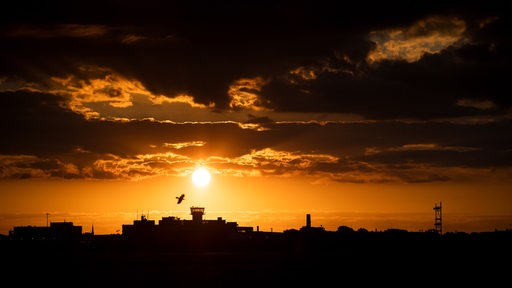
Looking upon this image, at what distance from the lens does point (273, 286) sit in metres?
93.1

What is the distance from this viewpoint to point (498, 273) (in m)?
111

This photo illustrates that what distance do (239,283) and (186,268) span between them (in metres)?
31.2

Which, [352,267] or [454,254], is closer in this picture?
[352,267]

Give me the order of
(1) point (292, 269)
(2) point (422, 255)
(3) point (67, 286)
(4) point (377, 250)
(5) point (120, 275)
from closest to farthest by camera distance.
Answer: (3) point (67, 286) < (5) point (120, 275) < (1) point (292, 269) < (2) point (422, 255) < (4) point (377, 250)

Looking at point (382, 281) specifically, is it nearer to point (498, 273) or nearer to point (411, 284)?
point (411, 284)

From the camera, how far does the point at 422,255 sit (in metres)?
165

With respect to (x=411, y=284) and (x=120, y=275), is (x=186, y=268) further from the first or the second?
(x=411, y=284)

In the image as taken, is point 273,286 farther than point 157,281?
No

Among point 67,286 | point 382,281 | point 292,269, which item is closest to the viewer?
point 67,286

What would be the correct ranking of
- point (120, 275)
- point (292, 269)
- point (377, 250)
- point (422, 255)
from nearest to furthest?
point (120, 275)
point (292, 269)
point (422, 255)
point (377, 250)

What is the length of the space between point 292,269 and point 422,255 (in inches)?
2090

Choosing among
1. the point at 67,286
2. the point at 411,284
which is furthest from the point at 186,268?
the point at 411,284

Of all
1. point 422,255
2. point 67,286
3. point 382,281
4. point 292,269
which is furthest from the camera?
point 422,255

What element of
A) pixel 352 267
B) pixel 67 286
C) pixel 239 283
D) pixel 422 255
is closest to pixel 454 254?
pixel 422 255
